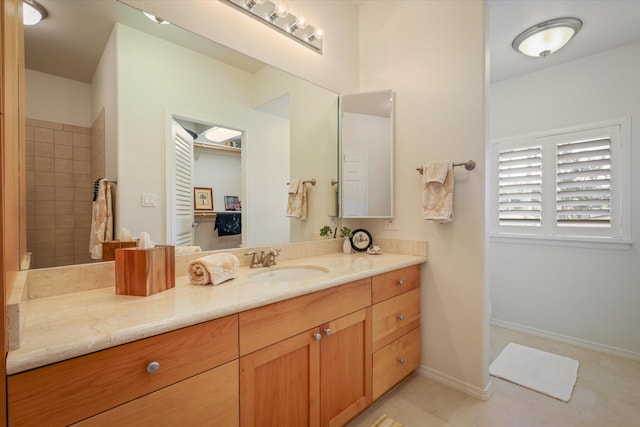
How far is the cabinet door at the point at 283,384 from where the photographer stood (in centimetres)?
101

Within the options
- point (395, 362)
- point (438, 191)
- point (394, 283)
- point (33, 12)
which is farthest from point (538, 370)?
point (33, 12)

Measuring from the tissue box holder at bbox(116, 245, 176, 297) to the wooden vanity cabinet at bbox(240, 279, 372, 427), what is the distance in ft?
1.18

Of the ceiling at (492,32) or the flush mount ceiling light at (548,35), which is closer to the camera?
the ceiling at (492,32)

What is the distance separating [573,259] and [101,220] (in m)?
3.33

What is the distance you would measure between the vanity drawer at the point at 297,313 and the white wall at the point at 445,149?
0.69 meters

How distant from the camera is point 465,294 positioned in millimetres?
1805

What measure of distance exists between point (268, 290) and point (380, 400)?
1.16m

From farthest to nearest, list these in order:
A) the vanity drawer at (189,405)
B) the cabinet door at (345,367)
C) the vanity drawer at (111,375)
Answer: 1. the cabinet door at (345,367)
2. the vanity drawer at (189,405)
3. the vanity drawer at (111,375)

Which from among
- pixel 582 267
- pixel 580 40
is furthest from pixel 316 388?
pixel 580 40

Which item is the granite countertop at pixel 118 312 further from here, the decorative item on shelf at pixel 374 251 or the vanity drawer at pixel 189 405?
the decorative item on shelf at pixel 374 251

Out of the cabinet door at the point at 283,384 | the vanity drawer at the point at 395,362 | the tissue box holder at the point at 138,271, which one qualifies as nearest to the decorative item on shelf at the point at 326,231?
the vanity drawer at the point at 395,362

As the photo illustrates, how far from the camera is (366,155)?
7.23 ft

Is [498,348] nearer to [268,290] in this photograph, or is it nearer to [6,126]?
[268,290]

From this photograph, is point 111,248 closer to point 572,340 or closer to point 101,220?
point 101,220
